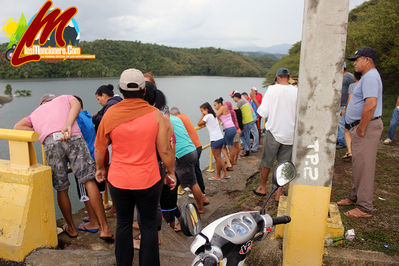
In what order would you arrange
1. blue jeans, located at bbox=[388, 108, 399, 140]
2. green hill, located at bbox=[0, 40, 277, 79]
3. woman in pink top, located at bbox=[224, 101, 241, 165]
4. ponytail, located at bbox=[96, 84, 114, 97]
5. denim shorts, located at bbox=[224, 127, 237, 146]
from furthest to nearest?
green hill, located at bbox=[0, 40, 277, 79] < blue jeans, located at bbox=[388, 108, 399, 140] < woman in pink top, located at bbox=[224, 101, 241, 165] < denim shorts, located at bbox=[224, 127, 237, 146] < ponytail, located at bbox=[96, 84, 114, 97]

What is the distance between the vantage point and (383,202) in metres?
3.64

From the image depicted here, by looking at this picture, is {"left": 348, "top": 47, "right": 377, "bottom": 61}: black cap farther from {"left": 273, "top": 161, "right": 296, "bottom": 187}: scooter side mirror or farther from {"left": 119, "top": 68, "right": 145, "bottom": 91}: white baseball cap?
{"left": 119, "top": 68, "right": 145, "bottom": 91}: white baseball cap

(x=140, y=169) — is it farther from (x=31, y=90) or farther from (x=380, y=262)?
(x=31, y=90)

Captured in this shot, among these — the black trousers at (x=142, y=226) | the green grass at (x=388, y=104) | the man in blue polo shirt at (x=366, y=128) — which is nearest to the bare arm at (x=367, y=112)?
the man in blue polo shirt at (x=366, y=128)

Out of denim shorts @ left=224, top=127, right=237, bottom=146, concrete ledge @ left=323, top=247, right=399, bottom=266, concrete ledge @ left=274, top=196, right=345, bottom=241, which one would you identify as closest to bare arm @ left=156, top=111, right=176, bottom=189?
concrete ledge @ left=274, top=196, right=345, bottom=241

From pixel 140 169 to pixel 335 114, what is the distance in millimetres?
1513

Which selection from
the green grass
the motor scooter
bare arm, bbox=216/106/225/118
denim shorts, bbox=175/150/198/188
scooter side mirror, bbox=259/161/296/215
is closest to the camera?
the motor scooter

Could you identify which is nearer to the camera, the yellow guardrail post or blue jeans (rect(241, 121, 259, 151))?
the yellow guardrail post

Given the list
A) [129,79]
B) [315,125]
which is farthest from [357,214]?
[129,79]

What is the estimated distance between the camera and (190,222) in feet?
4.61

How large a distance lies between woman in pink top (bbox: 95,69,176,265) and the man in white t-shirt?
196 centimetres

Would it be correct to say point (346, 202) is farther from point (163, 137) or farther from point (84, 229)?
point (84, 229)

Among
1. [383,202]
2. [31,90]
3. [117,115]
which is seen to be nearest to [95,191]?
[117,115]

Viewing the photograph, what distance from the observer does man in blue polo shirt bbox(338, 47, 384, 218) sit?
2939 mm
